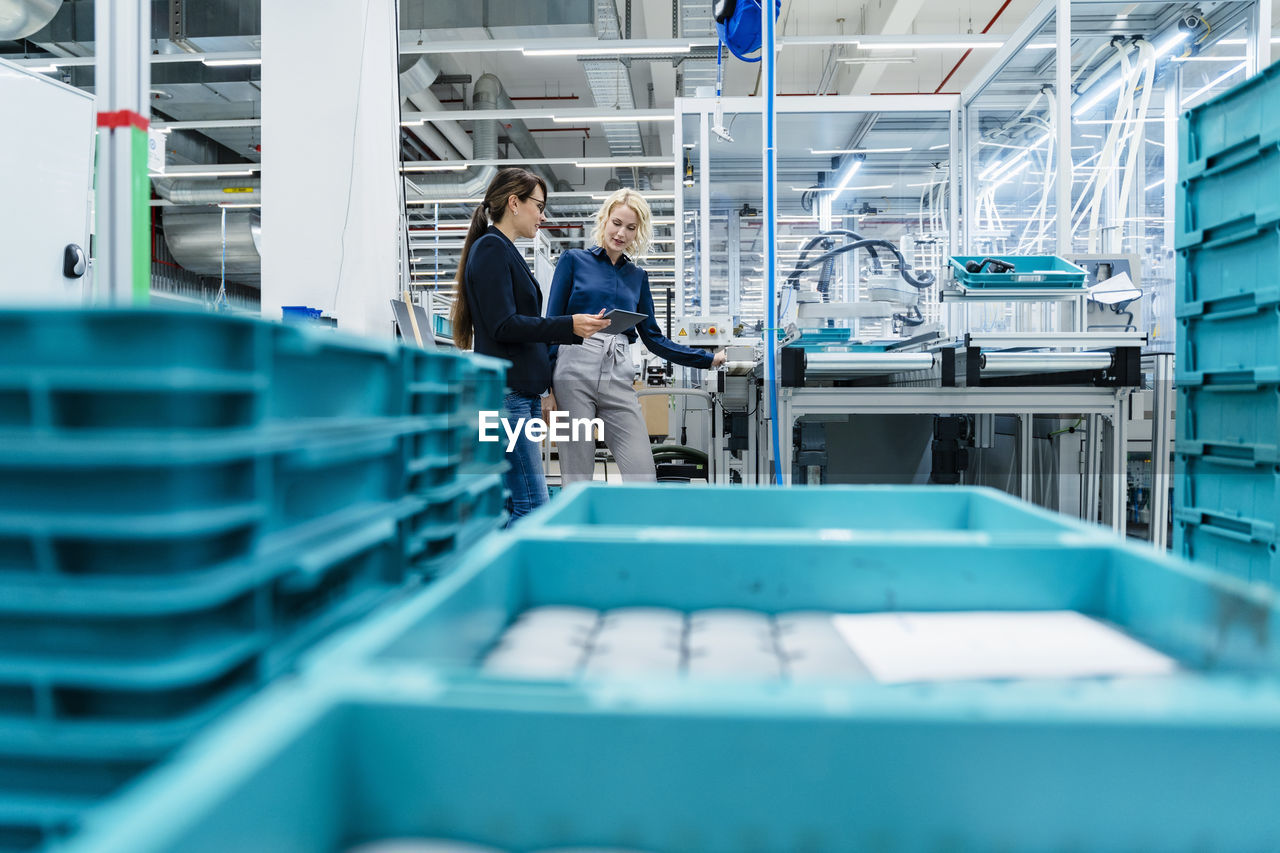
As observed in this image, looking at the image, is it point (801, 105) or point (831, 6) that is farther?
point (831, 6)

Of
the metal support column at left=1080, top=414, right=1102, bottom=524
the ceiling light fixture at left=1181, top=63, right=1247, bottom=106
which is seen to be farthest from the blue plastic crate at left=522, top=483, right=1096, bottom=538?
the ceiling light fixture at left=1181, top=63, right=1247, bottom=106

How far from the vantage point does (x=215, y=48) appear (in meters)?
5.55

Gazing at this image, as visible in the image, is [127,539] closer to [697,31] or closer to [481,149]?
[697,31]

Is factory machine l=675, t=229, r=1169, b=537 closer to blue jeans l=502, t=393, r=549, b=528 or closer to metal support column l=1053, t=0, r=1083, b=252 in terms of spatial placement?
metal support column l=1053, t=0, r=1083, b=252

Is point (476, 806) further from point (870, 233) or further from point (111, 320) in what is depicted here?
point (870, 233)

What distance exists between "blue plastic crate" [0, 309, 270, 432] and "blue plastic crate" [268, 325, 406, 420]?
0.08 metres

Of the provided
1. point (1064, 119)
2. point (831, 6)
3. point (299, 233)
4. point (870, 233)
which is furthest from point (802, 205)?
point (299, 233)

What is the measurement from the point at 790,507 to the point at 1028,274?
1.67 metres

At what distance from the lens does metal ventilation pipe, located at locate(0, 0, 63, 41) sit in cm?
380

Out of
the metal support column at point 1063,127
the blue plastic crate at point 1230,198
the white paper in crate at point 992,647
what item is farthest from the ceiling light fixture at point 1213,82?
the white paper in crate at point 992,647

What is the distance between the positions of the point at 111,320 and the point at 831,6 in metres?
8.58

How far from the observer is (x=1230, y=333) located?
2.05 metres

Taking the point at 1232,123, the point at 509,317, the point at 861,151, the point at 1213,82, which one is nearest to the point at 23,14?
the point at 509,317

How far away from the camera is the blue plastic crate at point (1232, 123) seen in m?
1.85
